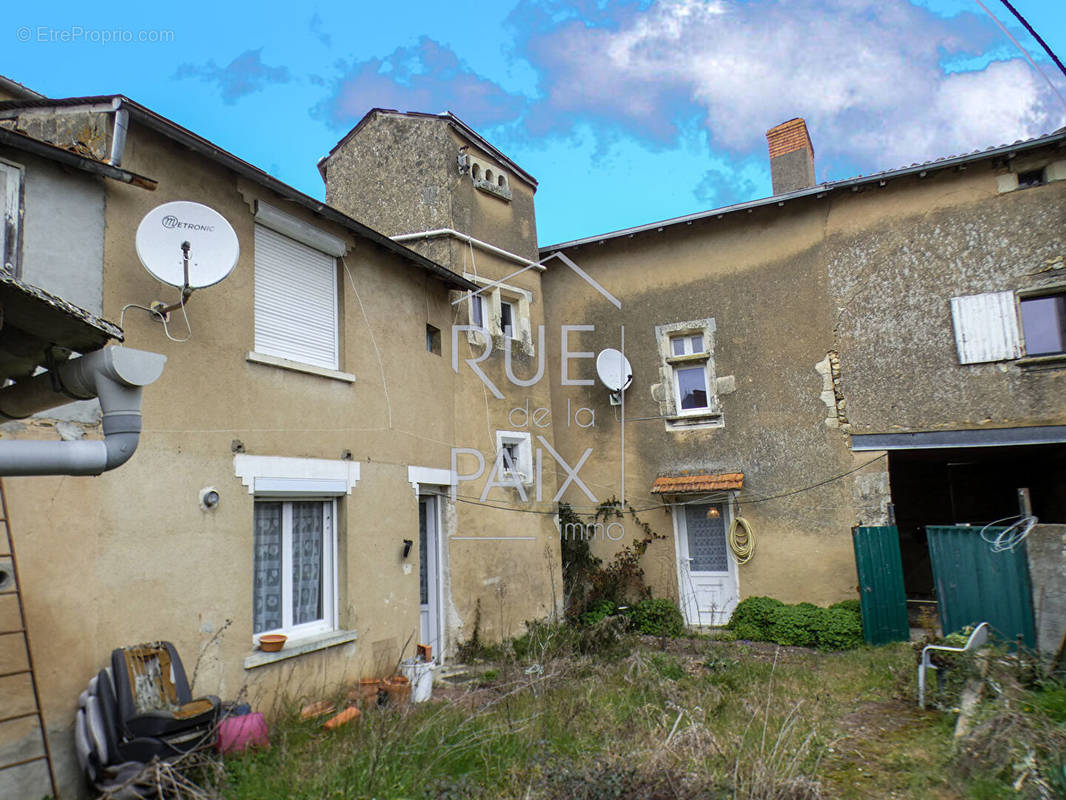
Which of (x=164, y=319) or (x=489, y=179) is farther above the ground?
(x=489, y=179)

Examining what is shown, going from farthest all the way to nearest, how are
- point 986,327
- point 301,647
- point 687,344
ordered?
point 687,344
point 986,327
point 301,647

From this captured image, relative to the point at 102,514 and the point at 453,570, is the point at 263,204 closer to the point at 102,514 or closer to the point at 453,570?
the point at 102,514

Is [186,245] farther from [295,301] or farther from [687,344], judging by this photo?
[687,344]

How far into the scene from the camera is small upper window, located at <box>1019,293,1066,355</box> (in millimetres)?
9703

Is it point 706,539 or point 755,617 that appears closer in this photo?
point 755,617

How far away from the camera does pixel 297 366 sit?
684cm

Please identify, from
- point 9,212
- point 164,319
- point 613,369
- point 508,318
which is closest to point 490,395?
point 508,318

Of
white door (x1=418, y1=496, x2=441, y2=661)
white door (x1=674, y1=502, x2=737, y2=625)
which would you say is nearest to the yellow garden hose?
white door (x1=674, y1=502, x2=737, y2=625)

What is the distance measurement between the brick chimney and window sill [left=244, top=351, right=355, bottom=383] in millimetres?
8590

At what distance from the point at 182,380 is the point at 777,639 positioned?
28.2 ft

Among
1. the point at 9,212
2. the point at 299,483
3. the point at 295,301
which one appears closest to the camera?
the point at 9,212

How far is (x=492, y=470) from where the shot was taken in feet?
32.4

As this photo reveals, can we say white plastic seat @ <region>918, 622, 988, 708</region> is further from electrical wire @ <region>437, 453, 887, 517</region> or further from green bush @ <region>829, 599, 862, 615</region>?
electrical wire @ <region>437, 453, 887, 517</region>

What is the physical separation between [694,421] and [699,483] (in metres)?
1.13
